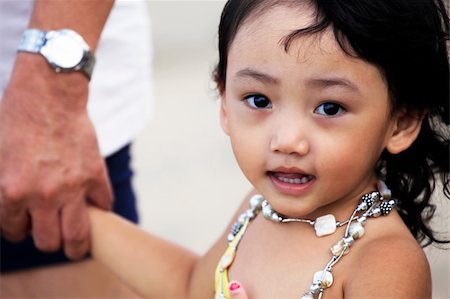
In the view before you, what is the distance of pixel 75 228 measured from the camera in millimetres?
2809

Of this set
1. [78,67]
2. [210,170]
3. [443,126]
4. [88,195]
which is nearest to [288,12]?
[443,126]

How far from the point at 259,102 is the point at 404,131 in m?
0.34

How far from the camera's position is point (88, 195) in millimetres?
2840

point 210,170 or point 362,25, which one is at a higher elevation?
point 362,25

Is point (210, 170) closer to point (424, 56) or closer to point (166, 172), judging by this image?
point (166, 172)

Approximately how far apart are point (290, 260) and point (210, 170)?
12.6 feet

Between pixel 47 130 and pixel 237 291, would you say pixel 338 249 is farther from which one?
pixel 47 130

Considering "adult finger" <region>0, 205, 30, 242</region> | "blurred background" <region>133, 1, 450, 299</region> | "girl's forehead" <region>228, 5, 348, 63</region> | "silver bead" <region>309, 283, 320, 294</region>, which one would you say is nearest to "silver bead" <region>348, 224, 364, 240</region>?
"silver bead" <region>309, 283, 320, 294</region>

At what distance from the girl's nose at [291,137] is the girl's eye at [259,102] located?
7cm

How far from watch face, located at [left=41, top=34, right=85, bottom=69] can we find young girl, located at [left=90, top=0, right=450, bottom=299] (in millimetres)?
495

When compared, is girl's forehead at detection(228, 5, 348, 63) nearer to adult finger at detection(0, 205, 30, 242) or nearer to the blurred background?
adult finger at detection(0, 205, 30, 242)

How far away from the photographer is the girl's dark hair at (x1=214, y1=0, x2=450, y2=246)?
204 centimetres

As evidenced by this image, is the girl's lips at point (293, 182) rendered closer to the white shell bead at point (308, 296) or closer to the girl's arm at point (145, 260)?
the white shell bead at point (308, 296)

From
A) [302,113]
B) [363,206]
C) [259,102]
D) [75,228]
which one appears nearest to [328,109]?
[302,113]
